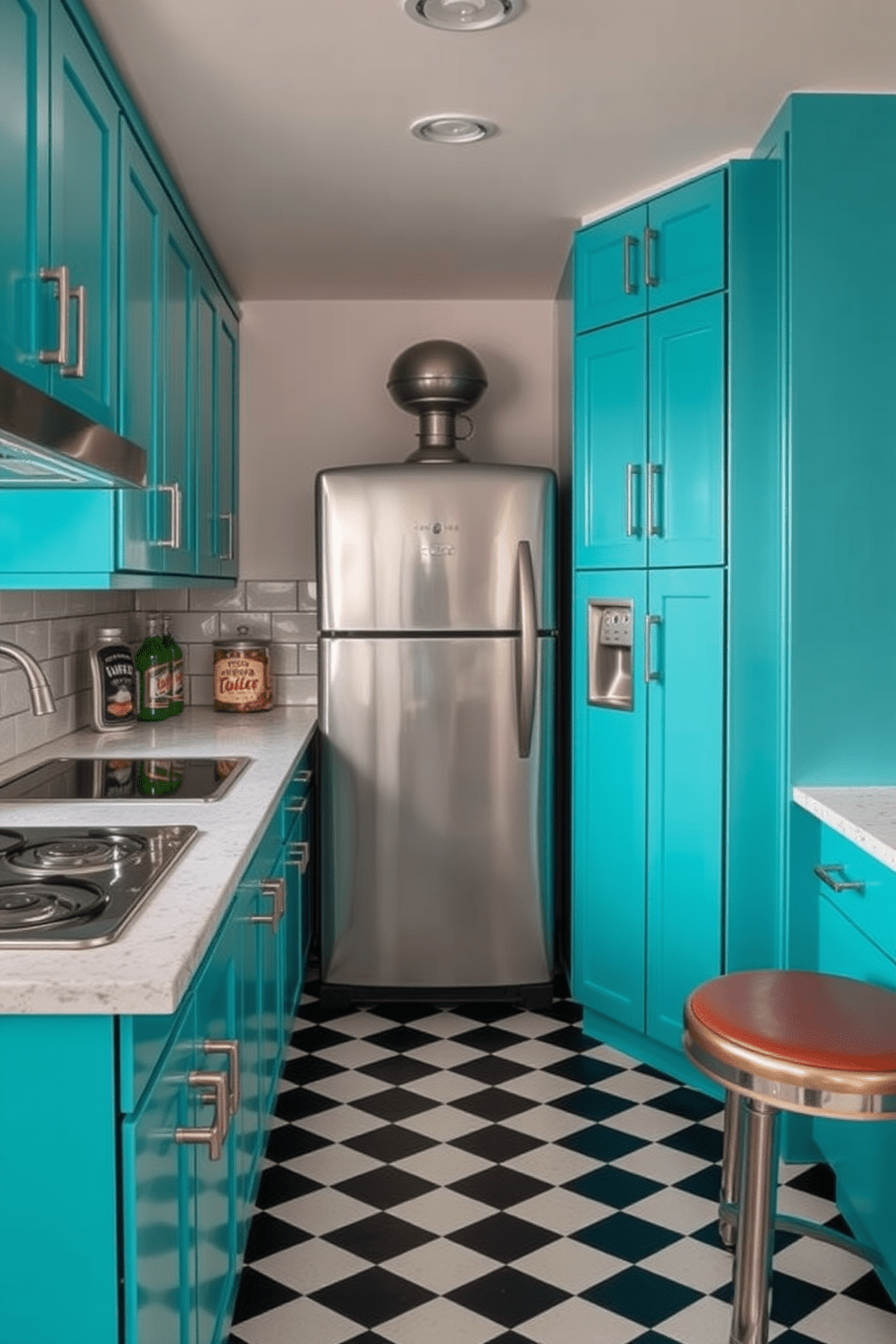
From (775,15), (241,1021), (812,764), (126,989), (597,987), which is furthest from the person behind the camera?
(597,987)

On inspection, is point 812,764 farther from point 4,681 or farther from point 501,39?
point 4,681

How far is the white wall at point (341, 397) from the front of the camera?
435 cm

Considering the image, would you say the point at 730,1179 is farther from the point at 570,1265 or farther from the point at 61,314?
the point at 61,314

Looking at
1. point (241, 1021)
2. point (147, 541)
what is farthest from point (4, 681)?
point (241, 1021)

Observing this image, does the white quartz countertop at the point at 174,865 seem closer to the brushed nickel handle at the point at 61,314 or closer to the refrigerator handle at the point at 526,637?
the refrigerator handle at the point at 526,637

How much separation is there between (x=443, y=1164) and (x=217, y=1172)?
104cm

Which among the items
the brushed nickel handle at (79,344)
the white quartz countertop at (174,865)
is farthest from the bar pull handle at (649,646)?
the brushed nickel handle at (79,344)

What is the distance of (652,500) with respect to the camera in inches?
127

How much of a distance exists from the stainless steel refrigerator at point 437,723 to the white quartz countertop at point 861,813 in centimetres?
119

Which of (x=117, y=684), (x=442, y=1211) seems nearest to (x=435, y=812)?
(x=117, y=684)

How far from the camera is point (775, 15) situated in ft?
7.51

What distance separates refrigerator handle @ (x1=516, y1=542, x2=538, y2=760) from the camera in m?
3.72

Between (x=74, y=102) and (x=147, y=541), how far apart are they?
882 mm

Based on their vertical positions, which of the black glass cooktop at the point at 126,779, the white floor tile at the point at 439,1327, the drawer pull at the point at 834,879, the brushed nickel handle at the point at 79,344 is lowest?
the white floor tile at the point at 439,1327
